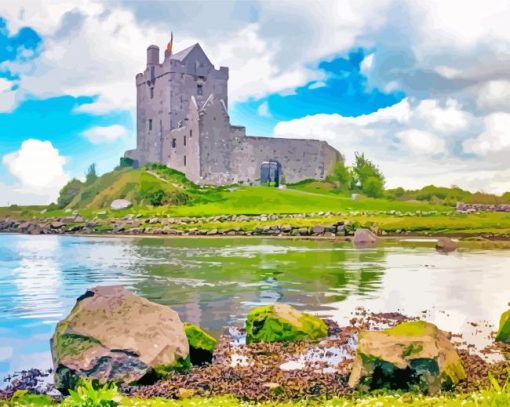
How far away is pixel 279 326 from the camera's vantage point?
15.1 meters

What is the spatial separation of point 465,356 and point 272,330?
3.86m

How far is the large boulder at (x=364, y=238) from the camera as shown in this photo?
4794 centimetres

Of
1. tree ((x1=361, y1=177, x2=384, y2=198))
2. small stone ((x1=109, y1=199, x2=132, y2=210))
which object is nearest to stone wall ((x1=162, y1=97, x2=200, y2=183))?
small stone ((x1=109, y1=199, x2=132, y2=210))

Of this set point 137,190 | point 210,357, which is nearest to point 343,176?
point 137,190

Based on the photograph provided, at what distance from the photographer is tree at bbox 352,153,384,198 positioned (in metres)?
93.3

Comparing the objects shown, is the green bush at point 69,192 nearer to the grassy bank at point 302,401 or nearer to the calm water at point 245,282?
the calm water at point 245,282

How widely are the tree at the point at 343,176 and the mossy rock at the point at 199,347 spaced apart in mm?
82359

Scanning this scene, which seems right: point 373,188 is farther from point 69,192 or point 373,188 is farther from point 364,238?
point 364,238

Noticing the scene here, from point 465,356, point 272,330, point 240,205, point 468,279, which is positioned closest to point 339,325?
point 272,330

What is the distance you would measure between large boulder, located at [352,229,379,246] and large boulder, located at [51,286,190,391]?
35.6 m

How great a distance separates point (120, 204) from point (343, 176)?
100ft

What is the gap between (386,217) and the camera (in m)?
62.5

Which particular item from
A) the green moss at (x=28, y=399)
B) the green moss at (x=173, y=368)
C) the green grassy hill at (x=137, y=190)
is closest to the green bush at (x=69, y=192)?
the green grassy hill at (x=137, y=190)

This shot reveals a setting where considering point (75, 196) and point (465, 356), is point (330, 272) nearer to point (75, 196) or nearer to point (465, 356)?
point (465, 356)
